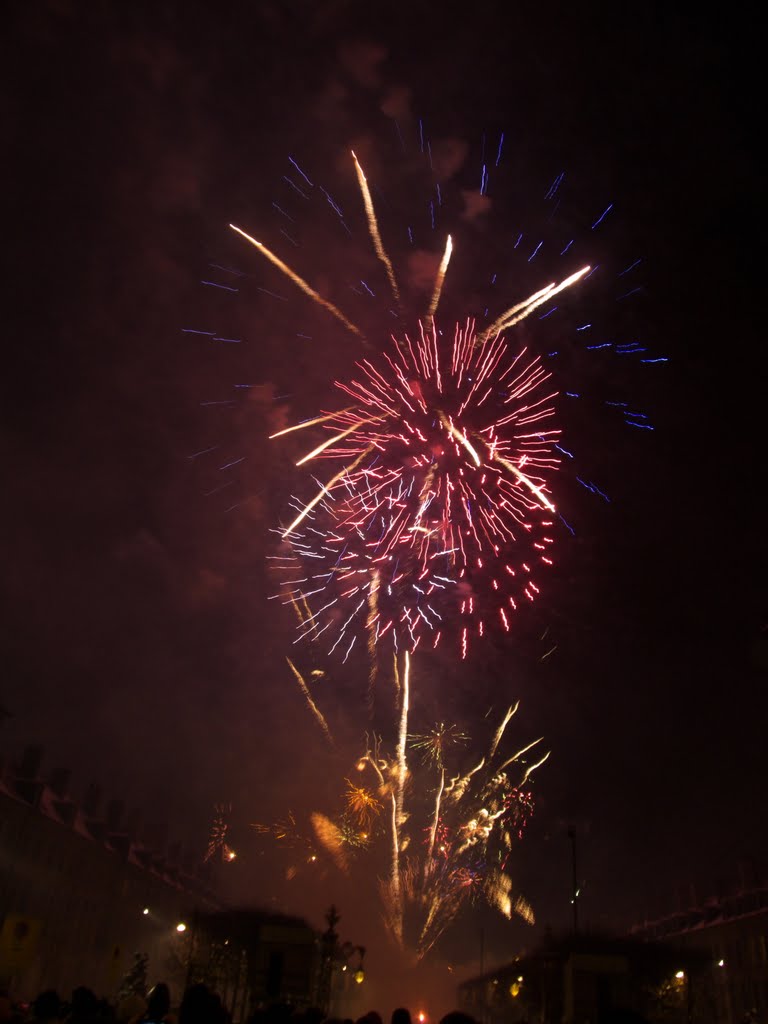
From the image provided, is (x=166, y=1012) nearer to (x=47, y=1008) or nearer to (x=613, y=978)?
(x=47, y=1008)

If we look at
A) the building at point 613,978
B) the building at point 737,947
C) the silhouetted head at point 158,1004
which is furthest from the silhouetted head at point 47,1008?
the building at point 737,947

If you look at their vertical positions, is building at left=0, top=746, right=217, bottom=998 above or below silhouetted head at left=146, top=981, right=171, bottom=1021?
above

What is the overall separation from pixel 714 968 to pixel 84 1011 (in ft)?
224

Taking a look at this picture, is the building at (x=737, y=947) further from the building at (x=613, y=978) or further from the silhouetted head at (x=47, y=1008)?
the silhouetted head at (x=47, y=1008)

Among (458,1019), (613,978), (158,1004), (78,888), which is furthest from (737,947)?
(458,1019)

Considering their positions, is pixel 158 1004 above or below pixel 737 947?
below

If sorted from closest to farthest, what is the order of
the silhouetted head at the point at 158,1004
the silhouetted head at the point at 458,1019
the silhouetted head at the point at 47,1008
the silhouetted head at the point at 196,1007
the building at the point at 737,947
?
1. the silhouetted head at the point at 458,1019
2. the silhouetted head at the point at 196,1007
3. the silhouetted head at the point at 158,1004
4. the silhouetted head at the point at 47,1008
5. the building at the point at 737,947

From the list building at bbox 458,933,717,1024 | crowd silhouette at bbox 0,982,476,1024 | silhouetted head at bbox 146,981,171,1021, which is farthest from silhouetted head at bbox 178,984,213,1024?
building at bbox 458,933,717,1024

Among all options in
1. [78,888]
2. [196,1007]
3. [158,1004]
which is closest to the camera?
[196,1007]

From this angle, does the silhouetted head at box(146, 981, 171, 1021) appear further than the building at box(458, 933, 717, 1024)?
No

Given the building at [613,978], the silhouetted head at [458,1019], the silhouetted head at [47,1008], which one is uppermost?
the building at [613,978]

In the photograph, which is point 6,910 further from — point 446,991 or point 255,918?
point 446,991

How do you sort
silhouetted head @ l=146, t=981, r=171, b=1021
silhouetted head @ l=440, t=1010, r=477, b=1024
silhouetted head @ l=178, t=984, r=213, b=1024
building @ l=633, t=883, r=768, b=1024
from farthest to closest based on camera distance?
building @ l=633, t=883, r=768, b=1024 < silhouetted head @ l=146, t=981, r=171, b=1021 < silhouetted head @ l=178, t=984, r=213, b=1024 < silhouetted head @ l=440, t=1010, r=477, b=1024

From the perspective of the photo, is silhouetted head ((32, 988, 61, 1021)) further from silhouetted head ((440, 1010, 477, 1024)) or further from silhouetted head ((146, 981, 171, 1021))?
silhouetted head ((440, 1010, 477, 1024))
